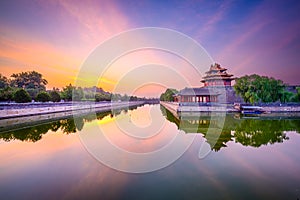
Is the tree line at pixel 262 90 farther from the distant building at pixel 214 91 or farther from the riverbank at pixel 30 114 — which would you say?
the riverbank at pixel 30 114

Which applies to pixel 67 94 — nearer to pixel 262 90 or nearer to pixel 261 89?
pixel 261 89

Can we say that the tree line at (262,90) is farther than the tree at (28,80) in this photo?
No

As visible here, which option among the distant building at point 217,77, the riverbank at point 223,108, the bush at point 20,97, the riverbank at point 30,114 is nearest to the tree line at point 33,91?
the bush at point 20,97

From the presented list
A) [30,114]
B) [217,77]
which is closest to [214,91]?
[217,77]

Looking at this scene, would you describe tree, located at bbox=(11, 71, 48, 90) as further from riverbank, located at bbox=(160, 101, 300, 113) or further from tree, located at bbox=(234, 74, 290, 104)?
tree, located at bbox=(234, 74, 290, 104)

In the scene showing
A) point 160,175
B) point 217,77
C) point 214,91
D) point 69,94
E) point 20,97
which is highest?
point 217,77

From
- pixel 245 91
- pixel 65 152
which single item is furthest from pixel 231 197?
pixel 245 91

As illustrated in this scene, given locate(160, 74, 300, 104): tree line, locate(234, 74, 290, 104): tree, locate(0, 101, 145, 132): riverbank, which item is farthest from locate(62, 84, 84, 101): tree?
locate(234, 74, 290, 104): tree

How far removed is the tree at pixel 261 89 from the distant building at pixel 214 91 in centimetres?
537

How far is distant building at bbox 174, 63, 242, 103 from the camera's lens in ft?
118

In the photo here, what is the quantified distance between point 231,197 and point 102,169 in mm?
4203

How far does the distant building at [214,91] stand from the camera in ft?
118

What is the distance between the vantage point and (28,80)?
5628 cm

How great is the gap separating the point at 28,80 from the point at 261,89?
194 ft
